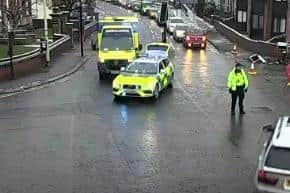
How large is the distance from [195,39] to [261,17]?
1026 centimetres

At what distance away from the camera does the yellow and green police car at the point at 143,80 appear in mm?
24203

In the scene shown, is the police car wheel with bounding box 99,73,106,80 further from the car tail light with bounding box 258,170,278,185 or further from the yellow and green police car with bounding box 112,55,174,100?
the car tail light with bounding box 258,170,278,185

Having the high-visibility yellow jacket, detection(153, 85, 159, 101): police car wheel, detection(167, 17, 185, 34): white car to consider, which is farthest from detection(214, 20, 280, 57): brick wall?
the high-visibility yellow jacket

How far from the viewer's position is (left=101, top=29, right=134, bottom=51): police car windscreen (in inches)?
1297

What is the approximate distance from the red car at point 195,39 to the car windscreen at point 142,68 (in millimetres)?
25252

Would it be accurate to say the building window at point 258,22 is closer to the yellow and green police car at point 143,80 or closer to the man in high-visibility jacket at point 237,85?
the yellow and green police car at point 143,80

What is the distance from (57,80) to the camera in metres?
31.0

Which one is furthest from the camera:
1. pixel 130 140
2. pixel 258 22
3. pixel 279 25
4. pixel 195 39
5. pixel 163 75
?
pixel 258 22

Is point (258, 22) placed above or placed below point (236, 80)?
below

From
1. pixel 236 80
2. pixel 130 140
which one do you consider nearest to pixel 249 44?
pixel 236 80

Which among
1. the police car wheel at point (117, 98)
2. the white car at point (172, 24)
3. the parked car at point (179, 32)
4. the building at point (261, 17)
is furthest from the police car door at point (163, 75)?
the white car at point (172, 24)

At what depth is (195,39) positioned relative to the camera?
51531mm

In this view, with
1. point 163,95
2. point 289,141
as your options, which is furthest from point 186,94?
point 289,141

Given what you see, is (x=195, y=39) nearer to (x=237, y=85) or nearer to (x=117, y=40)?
(x=117, y=40)
